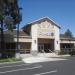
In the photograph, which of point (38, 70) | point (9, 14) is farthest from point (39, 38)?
point (38, 70)

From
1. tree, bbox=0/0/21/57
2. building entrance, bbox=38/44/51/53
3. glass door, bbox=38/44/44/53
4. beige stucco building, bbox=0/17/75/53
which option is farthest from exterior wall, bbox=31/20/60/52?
tree, bbox=0/0/21/57

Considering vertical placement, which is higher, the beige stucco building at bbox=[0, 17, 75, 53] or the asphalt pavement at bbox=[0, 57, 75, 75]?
the beige stucco building at bbox=[0, 17, 75, 53]

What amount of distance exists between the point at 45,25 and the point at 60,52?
21.4 ft

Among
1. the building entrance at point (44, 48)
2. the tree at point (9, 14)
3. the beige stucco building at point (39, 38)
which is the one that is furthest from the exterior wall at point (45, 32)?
the tree at point (9, 14)

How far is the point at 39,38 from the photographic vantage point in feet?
166

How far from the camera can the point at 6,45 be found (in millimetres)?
49156

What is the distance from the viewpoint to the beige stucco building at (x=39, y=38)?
4884 cm

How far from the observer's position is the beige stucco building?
48.8 m

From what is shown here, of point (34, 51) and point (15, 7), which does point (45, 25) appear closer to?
point (34, 51)

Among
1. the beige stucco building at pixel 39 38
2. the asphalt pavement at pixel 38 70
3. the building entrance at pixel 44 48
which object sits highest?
the beige stucco building at pixel 39 38

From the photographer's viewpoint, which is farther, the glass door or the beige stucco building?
the glass door

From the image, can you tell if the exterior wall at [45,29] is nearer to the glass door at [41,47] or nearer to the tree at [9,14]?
the glass door at [41,47]

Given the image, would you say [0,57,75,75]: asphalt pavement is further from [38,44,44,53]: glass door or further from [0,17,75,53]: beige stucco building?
[38,44,44,53]: glass door

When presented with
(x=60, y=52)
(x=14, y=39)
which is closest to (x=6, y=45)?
(x=14, y=39)
